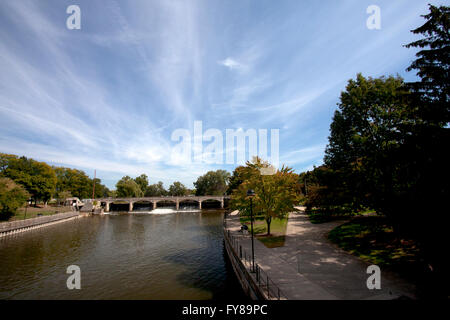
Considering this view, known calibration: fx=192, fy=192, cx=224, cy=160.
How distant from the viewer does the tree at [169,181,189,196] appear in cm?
13739

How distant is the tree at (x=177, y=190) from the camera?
5409 inches

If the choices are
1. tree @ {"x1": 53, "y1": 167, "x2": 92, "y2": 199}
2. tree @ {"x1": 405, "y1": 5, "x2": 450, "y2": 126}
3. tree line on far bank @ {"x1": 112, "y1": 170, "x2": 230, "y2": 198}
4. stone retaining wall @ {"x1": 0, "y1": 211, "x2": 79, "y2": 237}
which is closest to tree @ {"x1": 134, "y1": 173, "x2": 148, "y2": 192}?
tree line on far bank @ {"x1": 112, "y1": 170, "x2": 230, "y2": 198}

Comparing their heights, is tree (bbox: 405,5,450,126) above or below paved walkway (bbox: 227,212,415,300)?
above

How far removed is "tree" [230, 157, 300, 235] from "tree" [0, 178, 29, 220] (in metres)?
45.8

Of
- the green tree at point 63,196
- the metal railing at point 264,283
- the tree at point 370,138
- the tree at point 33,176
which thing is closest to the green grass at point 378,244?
the tree at point 370,138

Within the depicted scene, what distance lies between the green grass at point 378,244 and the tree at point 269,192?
5539 mm

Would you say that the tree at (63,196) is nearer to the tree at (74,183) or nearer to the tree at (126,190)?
the tree at (74,183)

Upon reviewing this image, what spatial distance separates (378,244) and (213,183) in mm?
94248

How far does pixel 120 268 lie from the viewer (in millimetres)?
18984

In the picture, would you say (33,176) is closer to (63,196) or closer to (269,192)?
(63,196)

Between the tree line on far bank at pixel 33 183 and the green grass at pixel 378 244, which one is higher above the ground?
the tree line on far bank at pixel 33 183

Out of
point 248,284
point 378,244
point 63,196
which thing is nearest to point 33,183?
point 63,196

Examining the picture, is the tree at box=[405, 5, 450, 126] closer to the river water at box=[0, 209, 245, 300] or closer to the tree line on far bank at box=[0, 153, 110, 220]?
the river water at box=[0, 209, 245, 300]
